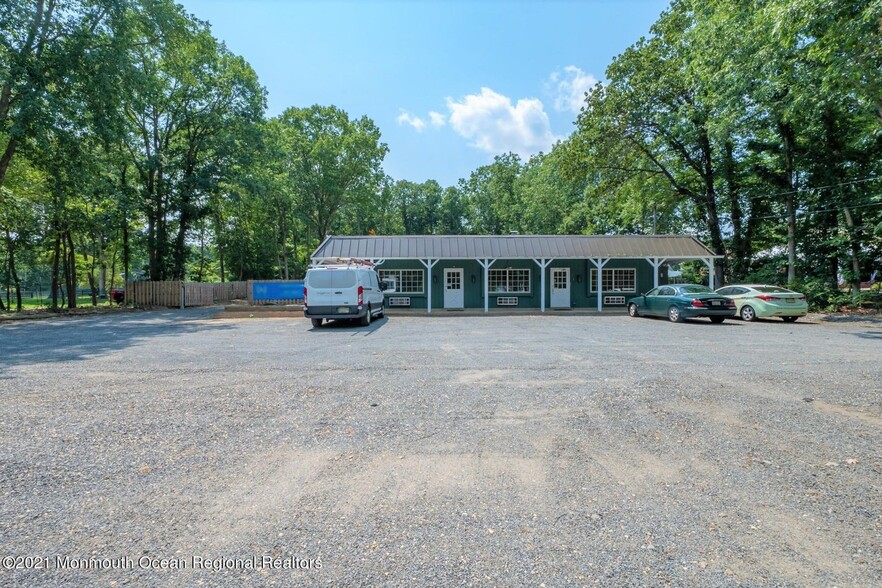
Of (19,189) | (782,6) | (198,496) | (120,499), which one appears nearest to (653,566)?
(198,496)

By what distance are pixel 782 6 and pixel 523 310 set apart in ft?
43.6

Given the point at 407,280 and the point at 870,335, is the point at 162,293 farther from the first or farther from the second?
the point at 870,335

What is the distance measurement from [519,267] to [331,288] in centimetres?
1088

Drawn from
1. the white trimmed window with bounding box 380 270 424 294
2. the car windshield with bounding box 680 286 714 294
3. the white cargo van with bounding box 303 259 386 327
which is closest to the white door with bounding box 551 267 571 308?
the white trimmed window with bounding box 380 270 424 294

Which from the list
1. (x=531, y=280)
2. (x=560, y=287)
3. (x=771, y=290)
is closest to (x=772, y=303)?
(x=771, y=290)

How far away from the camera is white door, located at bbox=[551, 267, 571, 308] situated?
21688 mm

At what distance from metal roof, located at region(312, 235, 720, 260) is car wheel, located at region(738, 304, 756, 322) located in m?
4.98

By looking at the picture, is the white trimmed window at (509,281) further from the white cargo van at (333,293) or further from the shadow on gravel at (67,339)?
the shadow on gravel at (67,339)

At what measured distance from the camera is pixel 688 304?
1441 centimetres

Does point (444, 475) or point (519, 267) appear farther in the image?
point (519, 267)

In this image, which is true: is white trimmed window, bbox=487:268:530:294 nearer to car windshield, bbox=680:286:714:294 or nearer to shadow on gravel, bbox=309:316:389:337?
car windshield, bbox=680:286:714:294

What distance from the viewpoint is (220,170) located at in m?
26.6

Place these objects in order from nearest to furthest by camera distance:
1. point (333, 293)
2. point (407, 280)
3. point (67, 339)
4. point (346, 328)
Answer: point (67, 339) → point (333, 293) → point (346, 328) → point (407, 280)

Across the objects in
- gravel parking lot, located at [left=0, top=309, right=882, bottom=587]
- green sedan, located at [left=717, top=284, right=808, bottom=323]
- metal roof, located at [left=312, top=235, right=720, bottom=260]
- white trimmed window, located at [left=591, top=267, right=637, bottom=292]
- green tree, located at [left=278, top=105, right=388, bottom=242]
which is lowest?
gravel parking lot, located at [left=0, top=309, right=882, bottom=587]
